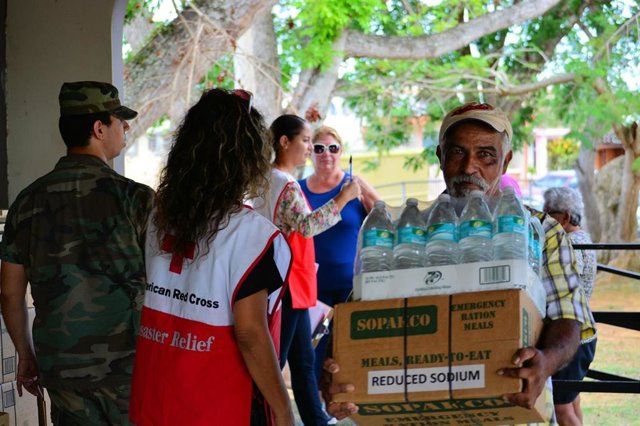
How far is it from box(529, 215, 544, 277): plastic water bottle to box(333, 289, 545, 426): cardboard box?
0.14m

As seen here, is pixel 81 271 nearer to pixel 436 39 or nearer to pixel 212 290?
pixel 212 290

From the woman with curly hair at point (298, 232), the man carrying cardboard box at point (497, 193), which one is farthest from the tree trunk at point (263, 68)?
the man carrying cardboard box at point (497, 193)

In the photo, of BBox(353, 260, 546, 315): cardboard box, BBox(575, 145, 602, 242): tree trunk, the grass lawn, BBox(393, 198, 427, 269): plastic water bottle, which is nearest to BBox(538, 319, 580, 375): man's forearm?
BBox(353, 260, 546, 315): cardboard box

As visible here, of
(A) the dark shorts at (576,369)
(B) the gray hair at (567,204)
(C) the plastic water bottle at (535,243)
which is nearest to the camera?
(C) the plastic water bottle at (535,243)

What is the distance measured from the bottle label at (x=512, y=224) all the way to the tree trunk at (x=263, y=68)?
245 inches

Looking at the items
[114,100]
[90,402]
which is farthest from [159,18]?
[90,402]

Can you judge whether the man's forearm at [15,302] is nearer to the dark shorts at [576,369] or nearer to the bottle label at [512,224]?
the bottle label at [512,224]

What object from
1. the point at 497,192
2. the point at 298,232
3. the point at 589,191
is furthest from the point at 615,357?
the point at 497,192

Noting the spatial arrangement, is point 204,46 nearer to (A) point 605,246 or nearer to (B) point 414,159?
(A) point 605,246

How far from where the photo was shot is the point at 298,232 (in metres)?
5.04

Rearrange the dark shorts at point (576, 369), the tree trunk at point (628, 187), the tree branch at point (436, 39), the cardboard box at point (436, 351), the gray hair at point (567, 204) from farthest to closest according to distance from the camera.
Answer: the tree trunk at point (628, 187)
the tree branch at point (436, 39)
the gray hair at point (567, 204)
the dark shorts at point (576, 369)
the cardboard box at point (436, 351)

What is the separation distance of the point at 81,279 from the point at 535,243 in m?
1.69

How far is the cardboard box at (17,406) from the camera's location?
14.3ft

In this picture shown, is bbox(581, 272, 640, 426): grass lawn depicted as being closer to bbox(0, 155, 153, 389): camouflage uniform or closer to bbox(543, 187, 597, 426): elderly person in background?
bbox(543, 187, 597, 426): elderly person in background
